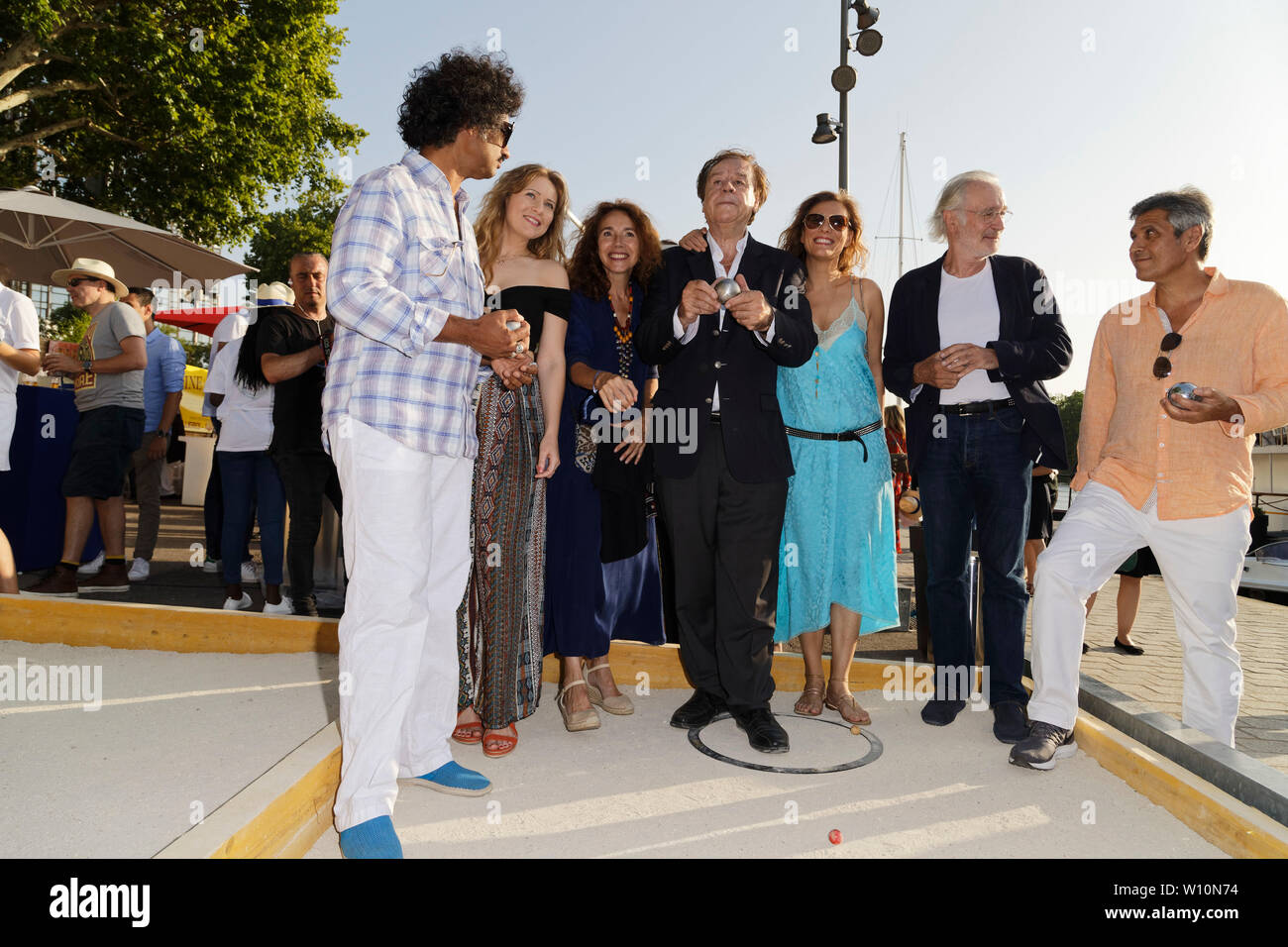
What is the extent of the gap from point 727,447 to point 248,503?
12.6 ft

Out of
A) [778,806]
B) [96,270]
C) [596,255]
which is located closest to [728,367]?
[596,255]

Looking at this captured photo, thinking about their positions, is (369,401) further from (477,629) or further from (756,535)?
(756,535)

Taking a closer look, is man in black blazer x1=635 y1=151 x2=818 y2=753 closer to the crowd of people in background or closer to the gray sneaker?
the crowd of people in background

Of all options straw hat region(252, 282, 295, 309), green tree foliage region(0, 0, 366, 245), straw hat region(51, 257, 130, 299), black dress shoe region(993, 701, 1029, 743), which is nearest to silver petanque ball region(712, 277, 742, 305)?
black dress shoe region(993, 701, 1029, 743)

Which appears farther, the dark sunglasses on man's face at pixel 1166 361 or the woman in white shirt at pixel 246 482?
the woman in white shirt at pixel 246 482

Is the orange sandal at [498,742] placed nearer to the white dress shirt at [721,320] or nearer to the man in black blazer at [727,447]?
the man in black blazer at [727,447]

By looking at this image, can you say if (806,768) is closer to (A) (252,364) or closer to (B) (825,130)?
(A) (252,364)

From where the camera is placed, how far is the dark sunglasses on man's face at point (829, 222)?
3855 mm

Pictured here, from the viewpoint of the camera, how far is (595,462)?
372 centimetres

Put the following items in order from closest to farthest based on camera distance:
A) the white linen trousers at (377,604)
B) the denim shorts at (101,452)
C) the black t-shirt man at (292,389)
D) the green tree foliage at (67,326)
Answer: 1. the white linen trousers at (377,604)
2. the black t-shirt man at (292,389)
3. the denim shorts at (101,452)
4. the green tree foliage at (67,326)

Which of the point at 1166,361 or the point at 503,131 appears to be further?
the point at 1166,361

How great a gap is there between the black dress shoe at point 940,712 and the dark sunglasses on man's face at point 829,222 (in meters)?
2.18

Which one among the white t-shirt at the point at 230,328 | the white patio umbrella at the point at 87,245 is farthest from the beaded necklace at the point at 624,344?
the white patio umbrella at the point at 87,245
